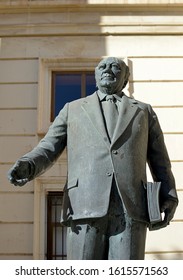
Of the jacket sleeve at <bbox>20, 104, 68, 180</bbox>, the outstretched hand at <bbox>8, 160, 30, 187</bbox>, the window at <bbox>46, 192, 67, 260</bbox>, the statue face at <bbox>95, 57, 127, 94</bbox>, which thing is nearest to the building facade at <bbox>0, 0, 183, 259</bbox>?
the window at <bbox>46, 192, 67, 260</bbox>

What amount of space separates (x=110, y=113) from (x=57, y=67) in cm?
865

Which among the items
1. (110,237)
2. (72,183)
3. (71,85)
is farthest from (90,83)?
(110,237)

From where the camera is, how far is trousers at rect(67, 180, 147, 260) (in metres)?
4.32

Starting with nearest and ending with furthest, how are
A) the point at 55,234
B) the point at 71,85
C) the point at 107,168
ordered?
1. the point at 107,168
2. the point at 55,234
3. the point at 71,85

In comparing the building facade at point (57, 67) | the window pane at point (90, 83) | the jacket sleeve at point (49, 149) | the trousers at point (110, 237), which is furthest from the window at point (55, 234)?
the trousers at point (110, 237)

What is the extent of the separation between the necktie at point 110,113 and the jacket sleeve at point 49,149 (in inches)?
Answer: 13.5

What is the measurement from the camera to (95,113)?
4750mm

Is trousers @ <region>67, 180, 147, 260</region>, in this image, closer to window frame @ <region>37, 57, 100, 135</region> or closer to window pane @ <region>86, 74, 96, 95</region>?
window frame @ <region>37, 57, 100, 135</region>

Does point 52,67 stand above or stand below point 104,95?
above

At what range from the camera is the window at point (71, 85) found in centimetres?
1332

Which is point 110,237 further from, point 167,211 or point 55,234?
point 55,234

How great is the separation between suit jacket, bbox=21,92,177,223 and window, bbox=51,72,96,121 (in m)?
8.36
